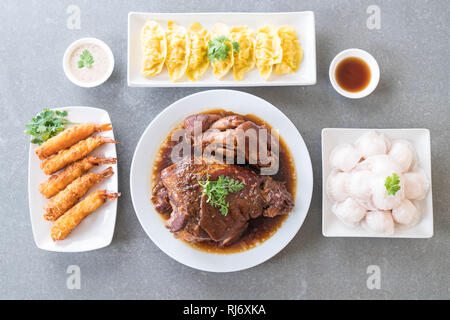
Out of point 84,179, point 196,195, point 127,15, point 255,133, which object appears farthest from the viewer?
point 127,15

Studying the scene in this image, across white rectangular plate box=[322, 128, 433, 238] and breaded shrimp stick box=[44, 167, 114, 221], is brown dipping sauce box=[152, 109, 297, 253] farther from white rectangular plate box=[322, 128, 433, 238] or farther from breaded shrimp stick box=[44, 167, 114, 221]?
breaded shrimp stick box=[44, 167, 114, 221]

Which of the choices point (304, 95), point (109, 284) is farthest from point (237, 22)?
point (109, 284)

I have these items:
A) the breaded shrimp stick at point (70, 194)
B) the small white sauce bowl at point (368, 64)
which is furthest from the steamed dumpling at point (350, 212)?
the breaded shrimp stick at point (70, 194)

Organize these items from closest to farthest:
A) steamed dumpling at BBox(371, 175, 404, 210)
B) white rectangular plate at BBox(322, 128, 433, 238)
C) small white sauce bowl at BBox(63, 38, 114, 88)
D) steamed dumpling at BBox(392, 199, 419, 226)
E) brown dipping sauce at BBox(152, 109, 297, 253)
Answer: steamed dumpling at BBox(371, 175, 404, 210)
steamed dumpling at BBox(392, 199, 419, 226)
white rectangular plate at BBox(322, 128, 433, 238)
brown dipping sauce at BBox(152, 109, 297, 253)
small white sauce bowl at BBox(63, 38, 114, 88)

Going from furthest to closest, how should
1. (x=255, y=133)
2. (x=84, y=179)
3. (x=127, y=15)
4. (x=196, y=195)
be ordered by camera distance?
(x=127, y=15) < (x=84, y=179) < (x=255, y=133) < (x=196, y=195)

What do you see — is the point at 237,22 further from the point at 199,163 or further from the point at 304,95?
the point at 199,163

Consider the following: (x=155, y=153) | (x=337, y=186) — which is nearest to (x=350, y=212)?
(x=337, y=186)

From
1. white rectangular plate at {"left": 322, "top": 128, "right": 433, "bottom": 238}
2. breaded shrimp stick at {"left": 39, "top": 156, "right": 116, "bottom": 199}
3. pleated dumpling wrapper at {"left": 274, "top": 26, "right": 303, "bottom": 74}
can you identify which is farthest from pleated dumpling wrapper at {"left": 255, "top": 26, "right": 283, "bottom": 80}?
breaded shrimp stick at {"left": 39, "top": 156, "right": 116, "bottom": 199}

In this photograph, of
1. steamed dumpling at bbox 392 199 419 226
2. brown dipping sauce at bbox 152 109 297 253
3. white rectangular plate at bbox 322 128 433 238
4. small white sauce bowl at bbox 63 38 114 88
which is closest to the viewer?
steamed dumpling at bbox 392 199 419 226
